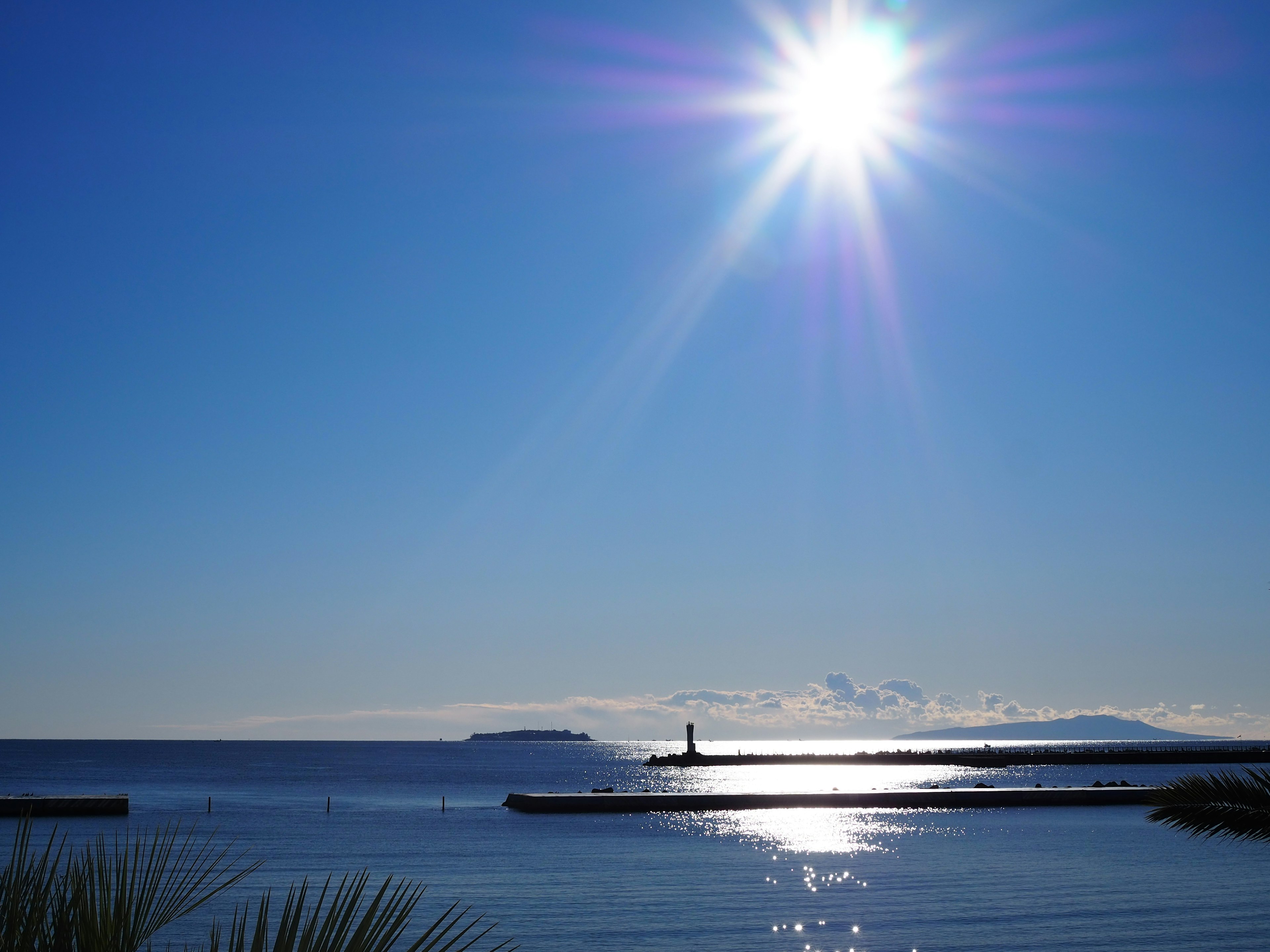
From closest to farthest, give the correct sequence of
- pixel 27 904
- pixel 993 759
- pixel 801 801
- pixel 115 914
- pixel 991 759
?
pixel 115 914, pixel 27 904, pixel 801 801, pixel 993 759, pixel 991 759

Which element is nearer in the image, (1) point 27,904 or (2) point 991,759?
(1) point 27,904

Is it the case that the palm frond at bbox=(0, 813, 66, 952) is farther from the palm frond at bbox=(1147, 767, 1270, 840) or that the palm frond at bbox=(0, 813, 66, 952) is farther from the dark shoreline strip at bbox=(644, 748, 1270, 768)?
the dark shoreline strip at bbox=(644, 748, 1270, 768)

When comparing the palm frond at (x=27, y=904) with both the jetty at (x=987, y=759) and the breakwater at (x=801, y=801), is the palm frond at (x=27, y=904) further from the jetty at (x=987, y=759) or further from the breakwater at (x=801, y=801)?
the jetty at (x=987, y=759)

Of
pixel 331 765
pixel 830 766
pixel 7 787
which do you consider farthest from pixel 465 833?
pixel 331 765

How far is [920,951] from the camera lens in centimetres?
2812

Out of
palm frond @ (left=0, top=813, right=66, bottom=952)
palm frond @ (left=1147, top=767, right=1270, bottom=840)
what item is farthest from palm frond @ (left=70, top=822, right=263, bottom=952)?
palm frond @ (left=1147, top=767, right=1270, bottom=840)

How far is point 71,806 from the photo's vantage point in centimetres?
7506

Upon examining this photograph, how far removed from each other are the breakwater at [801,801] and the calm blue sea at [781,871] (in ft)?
9.03

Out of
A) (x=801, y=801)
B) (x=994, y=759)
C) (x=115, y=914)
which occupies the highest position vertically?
(x=994, y=759)

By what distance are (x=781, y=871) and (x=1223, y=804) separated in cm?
3679

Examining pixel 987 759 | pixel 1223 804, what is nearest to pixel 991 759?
pixel 987 759

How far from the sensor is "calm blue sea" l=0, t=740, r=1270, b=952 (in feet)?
101

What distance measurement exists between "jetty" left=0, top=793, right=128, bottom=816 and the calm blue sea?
2.18 metres

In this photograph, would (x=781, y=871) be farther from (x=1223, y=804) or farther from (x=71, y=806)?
(x=71, y=806)
